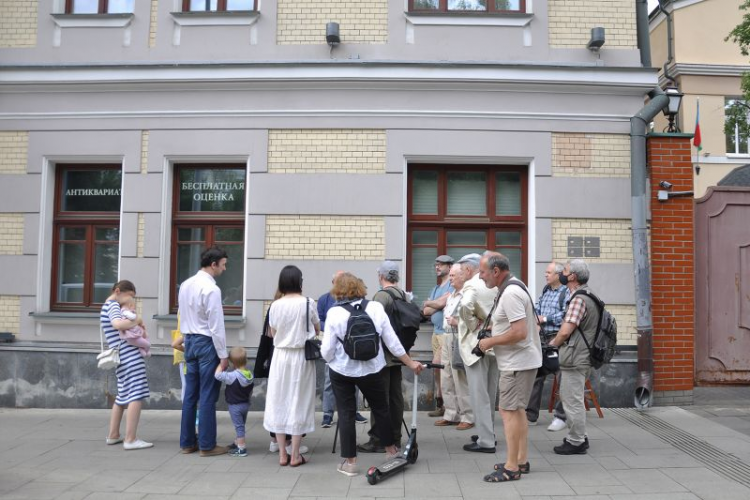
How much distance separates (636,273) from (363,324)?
4454 mm

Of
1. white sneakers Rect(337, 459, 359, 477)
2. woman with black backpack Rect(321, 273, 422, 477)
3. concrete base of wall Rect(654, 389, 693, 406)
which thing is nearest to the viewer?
woman with black backpack Rect(321, 273, 422, 477)

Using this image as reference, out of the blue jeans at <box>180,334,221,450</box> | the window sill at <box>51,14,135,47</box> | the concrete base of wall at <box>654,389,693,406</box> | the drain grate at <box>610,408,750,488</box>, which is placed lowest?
the drain grate at <box>610,408,750,488</box>

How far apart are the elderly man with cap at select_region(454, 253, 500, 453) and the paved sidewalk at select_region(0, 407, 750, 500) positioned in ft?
0.63

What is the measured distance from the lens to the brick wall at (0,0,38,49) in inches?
348

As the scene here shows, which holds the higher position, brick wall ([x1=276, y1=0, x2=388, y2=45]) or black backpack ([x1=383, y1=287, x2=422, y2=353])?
brick wall ([x1=276, y1=0, x2=388, y2=45])

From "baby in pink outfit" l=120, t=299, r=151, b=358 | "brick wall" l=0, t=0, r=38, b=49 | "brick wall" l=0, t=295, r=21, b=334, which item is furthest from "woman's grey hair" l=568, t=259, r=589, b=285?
"brick wall" l=0, t=0, r=38, b=49

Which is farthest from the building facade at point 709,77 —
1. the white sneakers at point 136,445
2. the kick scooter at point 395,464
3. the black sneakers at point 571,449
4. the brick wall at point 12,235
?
the white sneakers at point 136,445

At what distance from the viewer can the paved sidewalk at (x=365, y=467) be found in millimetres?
5059

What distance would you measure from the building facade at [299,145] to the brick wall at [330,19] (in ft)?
0.09

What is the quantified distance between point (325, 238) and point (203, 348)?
8.56 ft

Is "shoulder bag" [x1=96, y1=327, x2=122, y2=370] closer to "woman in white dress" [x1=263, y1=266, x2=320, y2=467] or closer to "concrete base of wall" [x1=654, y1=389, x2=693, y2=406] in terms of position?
"woman in white dress" [x1=263, y1=266, x2=320, y2=467]

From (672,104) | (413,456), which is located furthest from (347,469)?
(672,104)

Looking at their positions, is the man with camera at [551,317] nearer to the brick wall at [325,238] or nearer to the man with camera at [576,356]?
the man with camera at [576,356]

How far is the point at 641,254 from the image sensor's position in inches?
319
